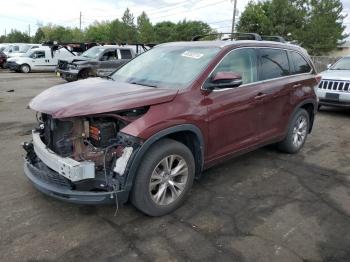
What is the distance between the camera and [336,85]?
9.59 m

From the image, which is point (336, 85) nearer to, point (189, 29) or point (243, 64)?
point (243, 64)

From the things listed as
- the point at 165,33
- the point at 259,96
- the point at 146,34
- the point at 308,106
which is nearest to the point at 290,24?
the point at 146,34

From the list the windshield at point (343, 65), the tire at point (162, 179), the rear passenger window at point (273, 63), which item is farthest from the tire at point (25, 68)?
the tire at point (162, 179)

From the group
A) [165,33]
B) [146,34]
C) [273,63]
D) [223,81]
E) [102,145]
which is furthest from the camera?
[165,33]

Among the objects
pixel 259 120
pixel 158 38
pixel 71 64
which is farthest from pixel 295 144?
pixel 158 38

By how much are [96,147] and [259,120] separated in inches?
93.9

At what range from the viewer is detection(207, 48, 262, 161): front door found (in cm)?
440

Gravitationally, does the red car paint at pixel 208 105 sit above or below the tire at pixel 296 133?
above

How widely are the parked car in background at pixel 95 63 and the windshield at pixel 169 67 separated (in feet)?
36.3

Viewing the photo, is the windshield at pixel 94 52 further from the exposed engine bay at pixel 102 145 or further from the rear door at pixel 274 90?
the exposed engine bay at pixel 102 145

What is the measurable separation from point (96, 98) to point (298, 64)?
372 cm

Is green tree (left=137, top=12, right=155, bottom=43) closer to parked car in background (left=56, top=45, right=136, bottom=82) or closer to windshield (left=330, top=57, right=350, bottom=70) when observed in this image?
parked car in background (left=56, top=45, right=136, bottom=82)

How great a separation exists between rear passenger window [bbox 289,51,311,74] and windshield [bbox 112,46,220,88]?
6.13 feet

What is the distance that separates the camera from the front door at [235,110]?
440 centimetres
